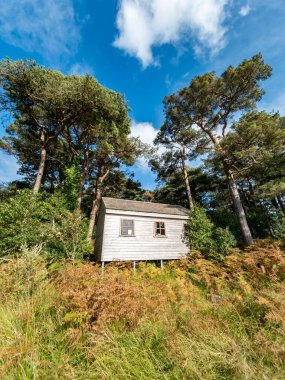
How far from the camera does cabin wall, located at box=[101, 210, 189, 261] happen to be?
11.3 meters

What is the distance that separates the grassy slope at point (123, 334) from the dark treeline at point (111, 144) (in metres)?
6.31

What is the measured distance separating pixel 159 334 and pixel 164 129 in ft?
59.7

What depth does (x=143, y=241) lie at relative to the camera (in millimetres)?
12242

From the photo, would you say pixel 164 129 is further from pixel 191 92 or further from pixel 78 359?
pixel 78 359

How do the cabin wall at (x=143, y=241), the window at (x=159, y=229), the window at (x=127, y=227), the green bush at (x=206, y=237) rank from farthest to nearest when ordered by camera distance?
the window at (x=159, y=229) < the green bush at (x=206, y=237) < the window at (x=127, y=227) < the cabin wall at (x=143, y=241)

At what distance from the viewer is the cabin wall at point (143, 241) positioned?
11.3 meters

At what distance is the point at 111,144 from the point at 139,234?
9.00m

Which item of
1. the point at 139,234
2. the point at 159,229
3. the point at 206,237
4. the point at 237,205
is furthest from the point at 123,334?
the point at 237,205

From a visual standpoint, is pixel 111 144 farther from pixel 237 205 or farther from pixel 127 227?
pixel 237 205

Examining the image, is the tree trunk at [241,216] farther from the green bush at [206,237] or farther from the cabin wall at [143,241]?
the cabin wall at [143,241]

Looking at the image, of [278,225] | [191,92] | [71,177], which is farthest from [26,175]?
[278,225]

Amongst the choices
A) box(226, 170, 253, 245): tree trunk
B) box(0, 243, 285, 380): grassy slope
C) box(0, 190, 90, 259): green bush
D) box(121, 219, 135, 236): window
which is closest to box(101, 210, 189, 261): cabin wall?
box(121, 219, 135, 236): window

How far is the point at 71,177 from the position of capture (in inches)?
630

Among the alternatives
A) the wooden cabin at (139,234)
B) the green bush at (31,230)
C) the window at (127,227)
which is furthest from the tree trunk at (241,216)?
the green bush at (31,230)
